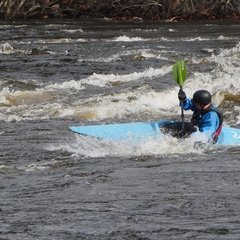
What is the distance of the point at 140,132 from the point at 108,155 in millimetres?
813

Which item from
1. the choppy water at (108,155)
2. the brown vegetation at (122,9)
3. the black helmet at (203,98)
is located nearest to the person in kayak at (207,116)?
the black helmet at (203,98)

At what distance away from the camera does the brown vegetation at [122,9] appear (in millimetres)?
30000

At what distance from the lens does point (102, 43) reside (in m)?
22.4

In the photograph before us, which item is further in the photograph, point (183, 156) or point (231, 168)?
point (183, 156)

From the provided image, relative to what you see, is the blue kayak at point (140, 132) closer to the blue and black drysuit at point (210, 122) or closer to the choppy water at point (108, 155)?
the choppy water at point (108, 155)

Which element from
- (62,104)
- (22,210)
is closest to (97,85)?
(62,104)

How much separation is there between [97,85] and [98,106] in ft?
8.16

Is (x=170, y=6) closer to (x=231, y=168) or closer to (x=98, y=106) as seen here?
(x=98, y=106)

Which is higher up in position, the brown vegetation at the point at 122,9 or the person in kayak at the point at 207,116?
the person in kayak at the point at 207,116

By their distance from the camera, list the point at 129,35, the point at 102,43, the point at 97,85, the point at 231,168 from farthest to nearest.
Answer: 1. the point at 129,35
2. the point at 102,43
3. the point at 97,85
4. the point at 231,168

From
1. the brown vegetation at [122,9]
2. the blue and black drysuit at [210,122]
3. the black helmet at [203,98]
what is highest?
the black helmet at [203,98]

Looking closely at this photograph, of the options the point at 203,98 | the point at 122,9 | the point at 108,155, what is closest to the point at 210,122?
the point at 203,98

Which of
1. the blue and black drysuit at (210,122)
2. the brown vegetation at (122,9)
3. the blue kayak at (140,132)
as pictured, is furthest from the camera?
the brown vegetation at (122,9)

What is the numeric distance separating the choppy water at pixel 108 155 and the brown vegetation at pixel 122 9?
958 cm
